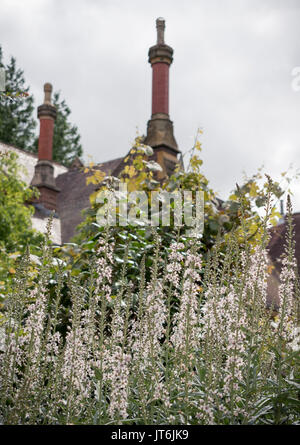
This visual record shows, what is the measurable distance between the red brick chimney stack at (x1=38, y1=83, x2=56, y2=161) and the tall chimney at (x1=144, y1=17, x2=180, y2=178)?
9.91 metres

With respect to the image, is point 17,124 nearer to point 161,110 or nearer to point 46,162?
point 46,162

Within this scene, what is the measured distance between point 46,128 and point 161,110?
11518 millimetres

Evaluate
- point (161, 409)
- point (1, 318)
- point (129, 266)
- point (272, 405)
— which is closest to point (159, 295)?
point (161, 409)

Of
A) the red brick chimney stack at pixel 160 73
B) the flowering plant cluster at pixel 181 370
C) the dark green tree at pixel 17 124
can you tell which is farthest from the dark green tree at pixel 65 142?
the flowering plant cluster at pixel 181 370

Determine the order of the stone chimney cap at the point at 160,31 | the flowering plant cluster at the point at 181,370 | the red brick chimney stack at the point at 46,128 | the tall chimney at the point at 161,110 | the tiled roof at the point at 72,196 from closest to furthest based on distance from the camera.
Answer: the flowering plant cluster at the point at 181,370, the tall chimney at the point at 161,110, the stone chimney cap at the point at 160,31, the tiled roof at the point at 72,196, the red brick chimney stack at the point at 46,128

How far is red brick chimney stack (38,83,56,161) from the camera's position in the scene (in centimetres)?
2919

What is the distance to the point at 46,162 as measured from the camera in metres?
29.0

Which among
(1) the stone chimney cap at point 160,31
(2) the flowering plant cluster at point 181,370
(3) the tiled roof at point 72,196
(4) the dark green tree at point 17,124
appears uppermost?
(4) the dark green tree at point 17,124

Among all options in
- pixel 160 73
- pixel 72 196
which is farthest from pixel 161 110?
pixel 72 196

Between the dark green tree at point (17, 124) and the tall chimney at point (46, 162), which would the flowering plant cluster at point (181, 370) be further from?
the dark green tree at point (17, 124)

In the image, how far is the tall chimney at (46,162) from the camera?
2845 centimetres

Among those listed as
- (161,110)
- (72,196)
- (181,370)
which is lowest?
(181,370)

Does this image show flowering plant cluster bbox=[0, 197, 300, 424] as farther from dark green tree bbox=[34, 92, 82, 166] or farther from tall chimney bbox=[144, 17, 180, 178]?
dark green tree bbox=[34, 92, 82, 166]

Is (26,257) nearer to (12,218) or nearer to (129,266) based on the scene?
(129,266)
